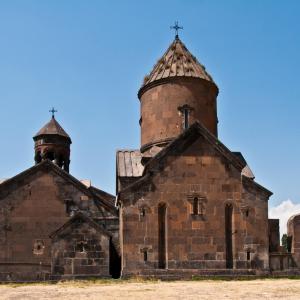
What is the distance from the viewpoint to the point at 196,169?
17.0 meters

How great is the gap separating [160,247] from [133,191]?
1748 millimetres

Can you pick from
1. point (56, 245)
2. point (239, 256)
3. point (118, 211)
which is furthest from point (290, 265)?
point (56, 245)

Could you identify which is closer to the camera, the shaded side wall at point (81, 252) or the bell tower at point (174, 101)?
the shaded side wall at point (81, 252)

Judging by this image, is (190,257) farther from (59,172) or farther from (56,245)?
(59,172)

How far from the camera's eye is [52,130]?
77.9 feet

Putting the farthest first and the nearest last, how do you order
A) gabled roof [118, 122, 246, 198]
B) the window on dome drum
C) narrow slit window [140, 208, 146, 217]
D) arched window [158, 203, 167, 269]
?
the window on dome drum < gabled roof [118, 122, 246, 198] < narrow slit window [140, 208, 146, 217] < arched window [158, 203, 167, 269]

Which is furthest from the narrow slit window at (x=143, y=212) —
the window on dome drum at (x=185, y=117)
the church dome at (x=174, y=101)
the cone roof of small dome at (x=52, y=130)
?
the cone roof of small dome at (x=52, y=130)

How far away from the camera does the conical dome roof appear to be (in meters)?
19.3

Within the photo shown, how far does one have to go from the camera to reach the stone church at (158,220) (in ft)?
53.5

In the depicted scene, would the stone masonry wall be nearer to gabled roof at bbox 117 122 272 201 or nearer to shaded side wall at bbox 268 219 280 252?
gabled roof at bbox 117 122 272 201

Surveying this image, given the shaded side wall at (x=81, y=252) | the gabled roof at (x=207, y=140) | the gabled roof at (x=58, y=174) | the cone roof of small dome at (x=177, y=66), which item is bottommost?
the shaded side wall at (x=81, y=252)

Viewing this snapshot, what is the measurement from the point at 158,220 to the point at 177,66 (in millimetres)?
5638

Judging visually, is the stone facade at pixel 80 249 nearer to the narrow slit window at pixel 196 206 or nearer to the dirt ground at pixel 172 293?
the narrow slit window at pixel 196 206

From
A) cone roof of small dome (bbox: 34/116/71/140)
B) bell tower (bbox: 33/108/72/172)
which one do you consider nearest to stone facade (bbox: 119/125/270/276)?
bell tower (bbox: 33/108/72/172)
